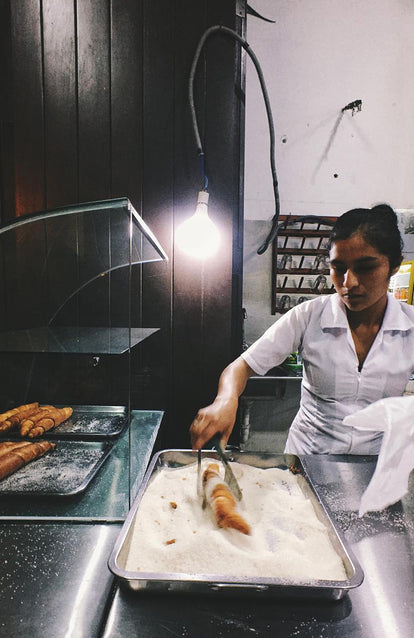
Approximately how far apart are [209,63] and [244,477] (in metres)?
2.79

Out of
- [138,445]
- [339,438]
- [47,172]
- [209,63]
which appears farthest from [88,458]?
[209,63]

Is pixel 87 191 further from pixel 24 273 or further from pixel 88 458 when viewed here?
pixel 88 458

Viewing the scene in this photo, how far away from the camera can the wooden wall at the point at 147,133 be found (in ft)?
8.38

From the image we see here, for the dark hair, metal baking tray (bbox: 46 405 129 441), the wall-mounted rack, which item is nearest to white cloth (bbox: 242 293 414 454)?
the dark hair

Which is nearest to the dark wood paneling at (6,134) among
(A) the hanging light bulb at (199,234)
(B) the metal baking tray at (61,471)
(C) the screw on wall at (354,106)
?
(A) the hanging light bulb at (199,234)

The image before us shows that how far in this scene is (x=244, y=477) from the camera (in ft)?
4.34

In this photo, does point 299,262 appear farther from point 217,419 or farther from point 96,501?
point 96,501

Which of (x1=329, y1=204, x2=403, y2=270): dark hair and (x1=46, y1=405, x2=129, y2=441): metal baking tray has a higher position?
(x1=329, y1=204, x2=403, y2=270): dark hair

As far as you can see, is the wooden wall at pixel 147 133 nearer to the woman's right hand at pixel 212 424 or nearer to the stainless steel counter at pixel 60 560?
the woman's right hand at pixel 212 424

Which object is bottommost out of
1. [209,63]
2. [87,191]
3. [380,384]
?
[380,384]

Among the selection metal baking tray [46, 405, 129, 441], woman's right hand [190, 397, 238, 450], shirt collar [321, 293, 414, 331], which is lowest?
metal baking tray [46, 405, 129, 441]

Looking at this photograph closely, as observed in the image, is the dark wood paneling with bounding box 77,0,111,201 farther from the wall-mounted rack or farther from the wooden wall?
the wall-mounted rack

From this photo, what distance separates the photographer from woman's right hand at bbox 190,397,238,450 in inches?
55.4

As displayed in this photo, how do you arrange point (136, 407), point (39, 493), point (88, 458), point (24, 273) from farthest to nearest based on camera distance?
point (136, 407), point (24, 273), point (88, 458), point (39, 493)
